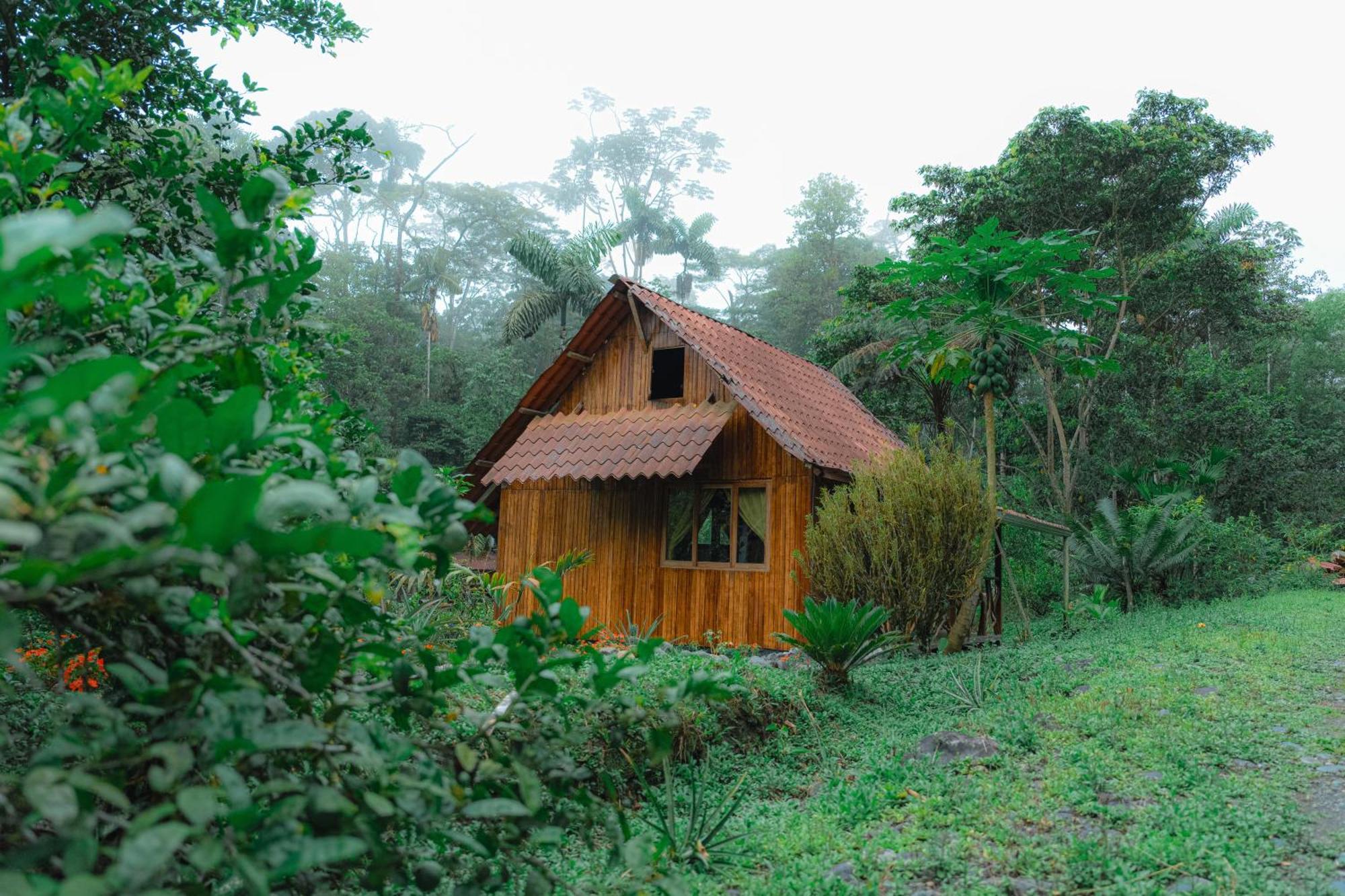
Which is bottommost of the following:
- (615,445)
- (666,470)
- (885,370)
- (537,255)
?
(666,470)

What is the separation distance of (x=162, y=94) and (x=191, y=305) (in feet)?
13.6

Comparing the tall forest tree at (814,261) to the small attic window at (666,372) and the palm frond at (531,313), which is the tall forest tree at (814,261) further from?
the small attic window at (666,372)

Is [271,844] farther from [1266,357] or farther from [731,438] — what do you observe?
[1266,357]

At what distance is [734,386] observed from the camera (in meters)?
10.2

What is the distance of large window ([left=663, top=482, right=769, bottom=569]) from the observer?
34.7 ft

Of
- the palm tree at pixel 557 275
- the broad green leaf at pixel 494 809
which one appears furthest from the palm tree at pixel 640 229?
the broad green leaf at pixel 494 809

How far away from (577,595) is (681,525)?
184 centimetres

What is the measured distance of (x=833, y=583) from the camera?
8.53m

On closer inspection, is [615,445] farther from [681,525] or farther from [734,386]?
[734,386]

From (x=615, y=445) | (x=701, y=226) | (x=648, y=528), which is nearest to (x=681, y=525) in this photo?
(x=648, y=528)

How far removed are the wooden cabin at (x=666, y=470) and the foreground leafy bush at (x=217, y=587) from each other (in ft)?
25.3

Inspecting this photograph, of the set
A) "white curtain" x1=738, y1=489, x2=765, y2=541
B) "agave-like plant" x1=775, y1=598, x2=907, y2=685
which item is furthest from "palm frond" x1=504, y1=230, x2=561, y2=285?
"agave-like plant" x1=775, y1=598, x2=907, y2=685

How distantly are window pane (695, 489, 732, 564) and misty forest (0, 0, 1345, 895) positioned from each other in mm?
52

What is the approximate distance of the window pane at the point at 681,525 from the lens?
434 inches
